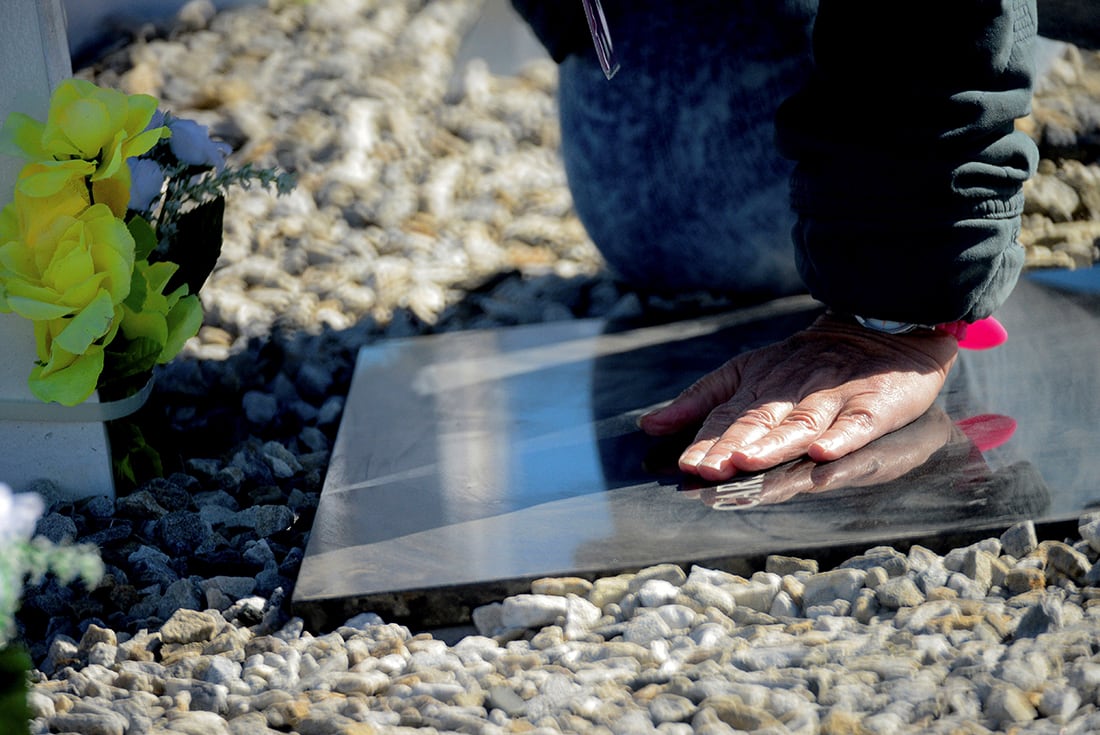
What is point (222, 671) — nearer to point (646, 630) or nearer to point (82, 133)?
point (646, 630)

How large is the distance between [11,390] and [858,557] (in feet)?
3.95

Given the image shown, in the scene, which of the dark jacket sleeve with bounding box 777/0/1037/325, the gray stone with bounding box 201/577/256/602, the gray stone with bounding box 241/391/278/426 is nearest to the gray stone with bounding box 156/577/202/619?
the gray stone with bounding box 201/577/256/602

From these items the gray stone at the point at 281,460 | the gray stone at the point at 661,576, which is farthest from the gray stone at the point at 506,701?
the gray stone at the point at 281,460

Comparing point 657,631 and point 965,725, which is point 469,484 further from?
point 965,725

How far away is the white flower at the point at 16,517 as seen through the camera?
1.25 m

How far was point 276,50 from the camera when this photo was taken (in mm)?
3939

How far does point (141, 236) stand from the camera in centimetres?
187

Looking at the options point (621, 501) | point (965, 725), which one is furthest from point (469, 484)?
point (965, 725)

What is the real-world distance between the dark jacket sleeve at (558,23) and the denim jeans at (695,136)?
4cm

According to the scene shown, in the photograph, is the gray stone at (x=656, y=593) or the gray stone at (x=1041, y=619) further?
the gray stone at (x=656, y=593)

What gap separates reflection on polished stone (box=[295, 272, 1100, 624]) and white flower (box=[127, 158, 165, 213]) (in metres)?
0.47

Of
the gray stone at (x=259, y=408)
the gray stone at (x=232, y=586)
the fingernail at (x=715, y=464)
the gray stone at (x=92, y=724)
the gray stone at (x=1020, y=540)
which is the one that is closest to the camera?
the gray stone at (x=92, y=724)

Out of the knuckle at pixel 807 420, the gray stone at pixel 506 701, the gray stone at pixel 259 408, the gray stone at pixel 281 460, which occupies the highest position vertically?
the gray stone at pixel 506 701

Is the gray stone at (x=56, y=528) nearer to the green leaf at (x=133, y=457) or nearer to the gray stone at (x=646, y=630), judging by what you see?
the green leaf at (x=133, y=457)
